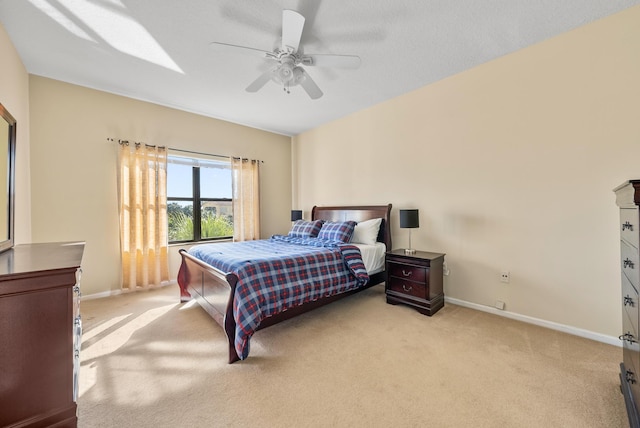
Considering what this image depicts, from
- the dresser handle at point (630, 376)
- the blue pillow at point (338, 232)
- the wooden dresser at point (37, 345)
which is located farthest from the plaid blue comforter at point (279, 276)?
the dresser handle at point (630, 376)

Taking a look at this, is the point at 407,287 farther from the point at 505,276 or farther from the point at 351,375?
the point at 351,375

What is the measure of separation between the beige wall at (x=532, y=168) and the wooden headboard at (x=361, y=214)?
7.8 inches

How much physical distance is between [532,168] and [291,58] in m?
2.63

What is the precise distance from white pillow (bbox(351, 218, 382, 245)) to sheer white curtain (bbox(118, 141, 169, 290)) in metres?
2.92

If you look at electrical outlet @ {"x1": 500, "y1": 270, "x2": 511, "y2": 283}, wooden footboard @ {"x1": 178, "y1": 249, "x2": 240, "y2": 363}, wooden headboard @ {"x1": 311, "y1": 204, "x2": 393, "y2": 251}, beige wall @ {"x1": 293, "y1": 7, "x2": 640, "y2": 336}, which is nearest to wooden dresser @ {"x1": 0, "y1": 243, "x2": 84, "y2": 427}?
wooden footboard @ {"x1": 178, "y1": 249, "x2": 240, "y2": 363}

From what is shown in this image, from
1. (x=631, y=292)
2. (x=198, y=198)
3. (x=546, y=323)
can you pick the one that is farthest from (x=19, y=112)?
(x=546, y=323)

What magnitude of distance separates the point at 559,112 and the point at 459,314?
2.27m

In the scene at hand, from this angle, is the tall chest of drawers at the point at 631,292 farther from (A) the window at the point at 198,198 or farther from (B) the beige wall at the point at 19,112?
(A) the window at the point at 198,198

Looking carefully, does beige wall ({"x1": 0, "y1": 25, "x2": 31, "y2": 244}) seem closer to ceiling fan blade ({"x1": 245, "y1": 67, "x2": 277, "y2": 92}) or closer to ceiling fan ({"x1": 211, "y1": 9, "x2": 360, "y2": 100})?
ceiling fan ({"x1": 211, "y1": 9, "x2": 360, "y2": 100})

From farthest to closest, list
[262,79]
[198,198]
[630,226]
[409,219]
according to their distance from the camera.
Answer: [198,198] → [409,219] → [262,79] → [630,226]

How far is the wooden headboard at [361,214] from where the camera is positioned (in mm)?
3746

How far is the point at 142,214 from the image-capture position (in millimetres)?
3705

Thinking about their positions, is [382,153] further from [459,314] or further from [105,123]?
[105,123]

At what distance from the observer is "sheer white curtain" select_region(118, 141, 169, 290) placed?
3.57 meters
